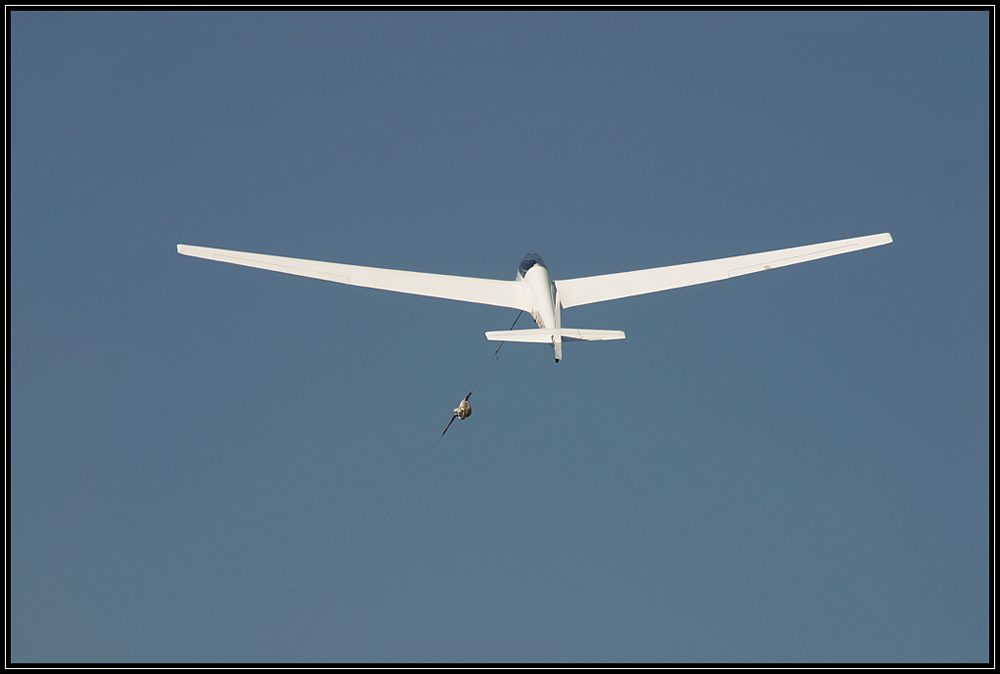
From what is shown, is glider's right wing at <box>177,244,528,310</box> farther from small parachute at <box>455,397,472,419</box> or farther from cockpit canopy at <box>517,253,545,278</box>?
small parachute at <box>455,397,472,419</box>

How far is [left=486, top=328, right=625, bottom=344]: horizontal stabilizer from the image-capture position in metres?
36.2

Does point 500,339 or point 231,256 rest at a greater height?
point 231,256

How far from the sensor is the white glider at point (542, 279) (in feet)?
137

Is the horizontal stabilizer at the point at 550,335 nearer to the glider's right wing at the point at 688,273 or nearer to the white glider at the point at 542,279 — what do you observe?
the white glider at the point at 542,279

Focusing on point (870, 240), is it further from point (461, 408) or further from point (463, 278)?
point (461, 408)

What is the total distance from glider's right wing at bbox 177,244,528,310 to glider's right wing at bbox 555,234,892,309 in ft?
7.37

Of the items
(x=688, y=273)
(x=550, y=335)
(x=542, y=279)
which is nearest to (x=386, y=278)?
(x=542, y=279)

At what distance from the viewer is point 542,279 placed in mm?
42875

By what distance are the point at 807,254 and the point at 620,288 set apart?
697 centimetres

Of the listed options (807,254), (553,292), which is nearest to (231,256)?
(553,292)

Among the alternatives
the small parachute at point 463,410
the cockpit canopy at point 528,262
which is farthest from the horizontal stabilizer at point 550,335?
the cockpit canopy at point 528,262

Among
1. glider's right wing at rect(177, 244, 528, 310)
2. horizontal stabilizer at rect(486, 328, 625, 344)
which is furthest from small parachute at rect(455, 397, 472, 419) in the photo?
glider's right wing at rect(177, 244, 528, 310)

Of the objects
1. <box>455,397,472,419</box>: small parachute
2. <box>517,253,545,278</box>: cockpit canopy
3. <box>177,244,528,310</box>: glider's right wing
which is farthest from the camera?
<box>517,253,545,278</box>: cockpit canopy

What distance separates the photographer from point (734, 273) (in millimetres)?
43406
